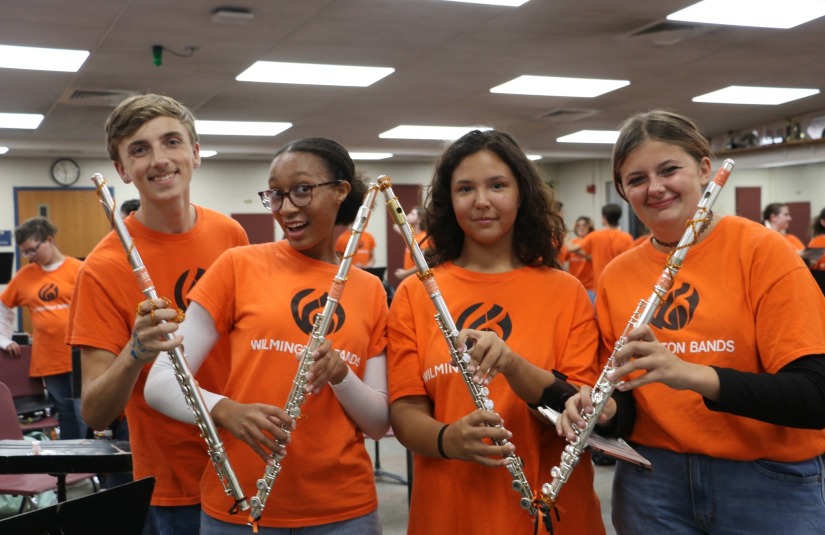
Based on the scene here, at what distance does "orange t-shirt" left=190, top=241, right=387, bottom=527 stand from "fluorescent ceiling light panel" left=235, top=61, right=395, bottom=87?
590cm

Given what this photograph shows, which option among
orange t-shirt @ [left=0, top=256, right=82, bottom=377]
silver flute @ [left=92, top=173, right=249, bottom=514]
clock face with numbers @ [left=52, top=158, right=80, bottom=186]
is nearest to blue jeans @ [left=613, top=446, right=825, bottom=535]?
silver flute @ [left=92, top=173, right=249, bottom=514]

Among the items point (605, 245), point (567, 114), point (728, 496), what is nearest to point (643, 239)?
point (728, 496)

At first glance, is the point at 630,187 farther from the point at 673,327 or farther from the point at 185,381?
the point at 185,381

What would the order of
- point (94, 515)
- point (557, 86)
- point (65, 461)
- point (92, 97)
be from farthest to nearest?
point (557, 86) → point (92, 97) → point (65, 461) → point (94, 515)

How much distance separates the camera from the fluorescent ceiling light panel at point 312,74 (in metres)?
7.71

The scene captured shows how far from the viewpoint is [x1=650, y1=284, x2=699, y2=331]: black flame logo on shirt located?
193 cm

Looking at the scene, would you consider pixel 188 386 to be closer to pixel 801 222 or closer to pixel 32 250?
pixel 32 250

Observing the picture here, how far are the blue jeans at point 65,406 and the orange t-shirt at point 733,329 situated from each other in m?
3.86

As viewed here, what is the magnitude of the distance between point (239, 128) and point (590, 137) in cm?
594

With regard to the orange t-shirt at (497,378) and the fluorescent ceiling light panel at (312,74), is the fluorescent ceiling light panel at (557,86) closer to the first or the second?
the fluorescent ceiling light panel at (312,74)

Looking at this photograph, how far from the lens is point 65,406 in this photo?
5.54 m

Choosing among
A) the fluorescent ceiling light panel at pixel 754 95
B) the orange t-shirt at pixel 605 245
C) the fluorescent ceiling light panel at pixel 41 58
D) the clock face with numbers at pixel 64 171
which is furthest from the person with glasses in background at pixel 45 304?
the clock face with numbers at pixel 64 171

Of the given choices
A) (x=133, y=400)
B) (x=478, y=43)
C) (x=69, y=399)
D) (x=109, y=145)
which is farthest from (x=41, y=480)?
(x=478, y=43)

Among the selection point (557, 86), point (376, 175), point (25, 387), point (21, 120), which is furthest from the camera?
point (376, 175)
